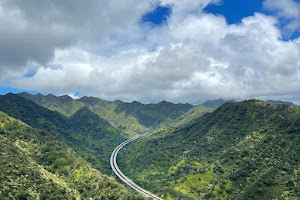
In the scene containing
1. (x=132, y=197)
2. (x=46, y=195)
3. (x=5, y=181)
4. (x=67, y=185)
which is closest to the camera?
(x=5, y=181)

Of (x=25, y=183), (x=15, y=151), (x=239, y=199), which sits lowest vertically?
(x=239, y=199)

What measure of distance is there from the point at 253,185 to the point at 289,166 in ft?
113

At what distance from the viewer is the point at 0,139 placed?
19600cm

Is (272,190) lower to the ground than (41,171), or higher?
lower

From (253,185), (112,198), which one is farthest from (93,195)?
(253,185)

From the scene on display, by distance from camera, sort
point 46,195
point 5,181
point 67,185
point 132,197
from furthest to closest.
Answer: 1. point 67,185
2. point 132,197
3. point 46,195
4. point 5,181

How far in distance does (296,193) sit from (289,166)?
29.9 metres

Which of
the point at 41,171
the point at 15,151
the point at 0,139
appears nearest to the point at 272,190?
the point at 41,171

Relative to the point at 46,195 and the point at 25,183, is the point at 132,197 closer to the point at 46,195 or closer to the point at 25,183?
the point at 46,195

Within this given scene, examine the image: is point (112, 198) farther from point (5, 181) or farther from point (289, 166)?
point (289, 166)

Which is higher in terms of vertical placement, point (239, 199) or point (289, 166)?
point (289, 166)

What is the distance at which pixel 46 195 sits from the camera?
162 metres

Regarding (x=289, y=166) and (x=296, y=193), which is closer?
(x=296, y=193)

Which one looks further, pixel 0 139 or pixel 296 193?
pixel 0 139
